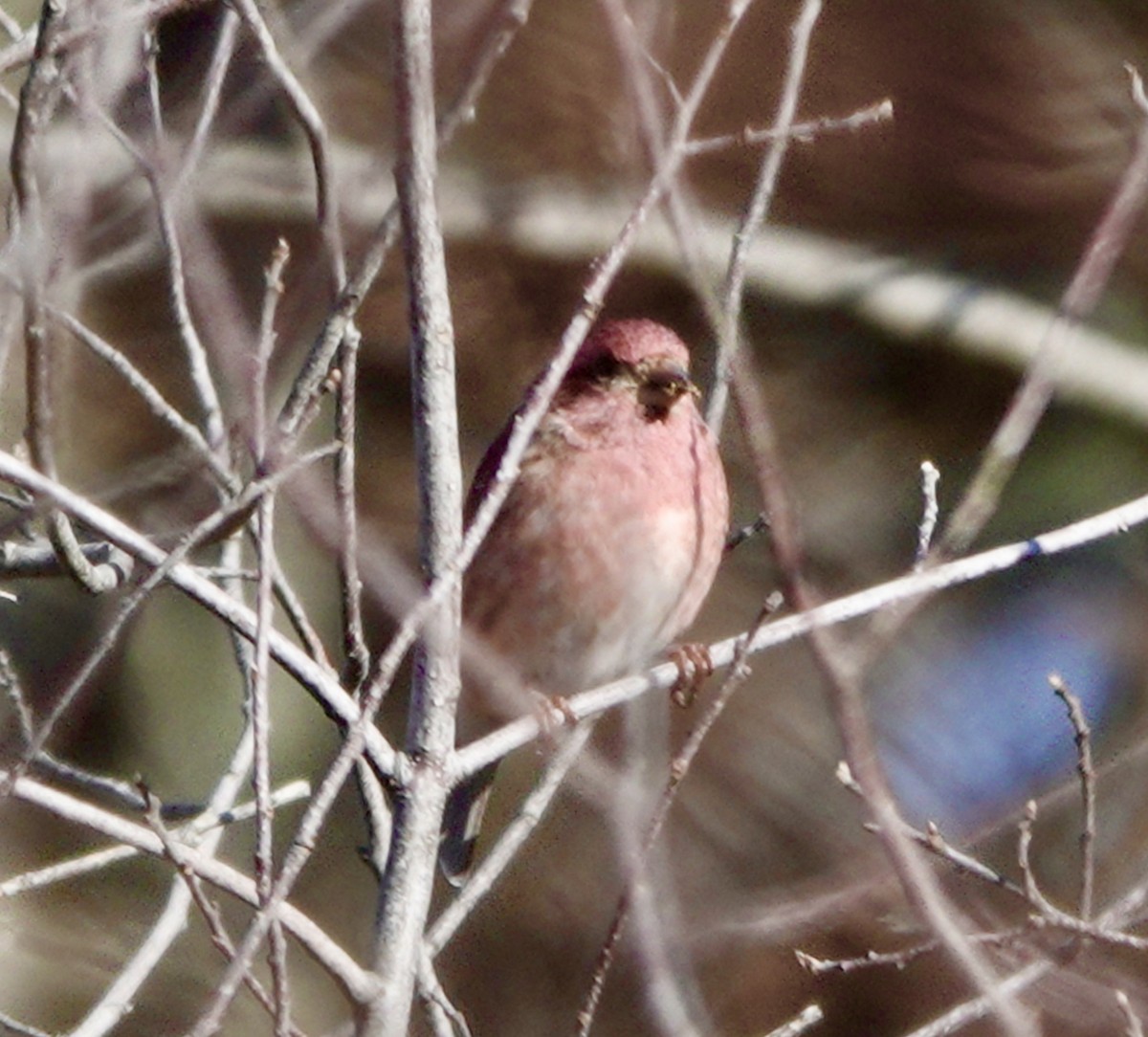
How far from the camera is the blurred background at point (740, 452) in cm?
949

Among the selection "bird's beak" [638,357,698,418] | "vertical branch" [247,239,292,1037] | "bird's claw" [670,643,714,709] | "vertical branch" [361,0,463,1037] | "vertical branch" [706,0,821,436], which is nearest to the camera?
"vertical branch" [247,239,292,1037]

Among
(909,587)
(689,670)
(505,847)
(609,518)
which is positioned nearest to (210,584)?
Result: (505,847)

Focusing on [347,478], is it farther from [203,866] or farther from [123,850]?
[123,850]

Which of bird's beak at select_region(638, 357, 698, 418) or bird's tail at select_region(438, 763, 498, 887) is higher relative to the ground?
bird's beak at select_region(638, 357, 698, 418)

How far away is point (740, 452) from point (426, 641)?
5510mm

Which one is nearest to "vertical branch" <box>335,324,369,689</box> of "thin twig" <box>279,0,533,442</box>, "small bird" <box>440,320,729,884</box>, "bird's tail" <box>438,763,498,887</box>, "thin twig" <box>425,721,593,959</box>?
"thin twig" <box>279,0,533,442</box>

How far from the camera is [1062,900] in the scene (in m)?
9.12

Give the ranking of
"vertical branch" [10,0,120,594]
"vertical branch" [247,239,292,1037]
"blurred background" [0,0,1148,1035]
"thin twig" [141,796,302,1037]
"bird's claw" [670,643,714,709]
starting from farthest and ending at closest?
"blurred background" [0,0,1148,1035] → "bird's claw" [670,643,714,709] → "vertical branch" [10,0,120,594] → "thin twig" [141,796,302,1037] → "vertical branch" [247,239,292,1037]

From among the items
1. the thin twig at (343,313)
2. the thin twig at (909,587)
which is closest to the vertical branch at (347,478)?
the thin twig at (343,313)

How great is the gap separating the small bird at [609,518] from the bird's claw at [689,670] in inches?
6.6

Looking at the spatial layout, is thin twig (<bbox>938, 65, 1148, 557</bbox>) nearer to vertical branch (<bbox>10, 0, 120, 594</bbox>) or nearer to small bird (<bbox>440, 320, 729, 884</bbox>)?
vertical branch (<bbox>10, 0, 120, 594</bbox>)

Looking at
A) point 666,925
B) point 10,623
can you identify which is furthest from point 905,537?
point 666,925

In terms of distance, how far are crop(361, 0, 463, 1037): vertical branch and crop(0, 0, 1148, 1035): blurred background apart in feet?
15.3

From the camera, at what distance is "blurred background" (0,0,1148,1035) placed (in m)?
9.49
